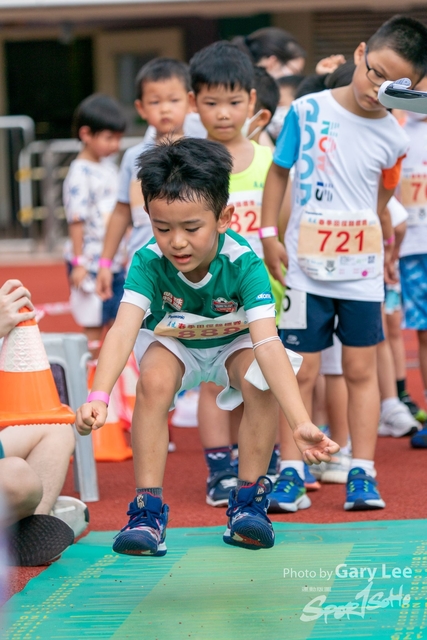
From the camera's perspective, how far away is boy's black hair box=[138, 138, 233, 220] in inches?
121

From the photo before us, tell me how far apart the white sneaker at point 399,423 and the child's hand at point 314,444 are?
2680mm

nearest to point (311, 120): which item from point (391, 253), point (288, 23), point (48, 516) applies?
point (391, 253)

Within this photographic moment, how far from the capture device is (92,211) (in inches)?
258

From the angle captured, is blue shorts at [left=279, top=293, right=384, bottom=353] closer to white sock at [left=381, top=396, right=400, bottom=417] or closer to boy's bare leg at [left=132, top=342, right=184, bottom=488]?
boy's bare leg at [left=132, top=342, right=184, bottom=488]

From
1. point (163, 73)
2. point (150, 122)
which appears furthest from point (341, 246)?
point (163, 73)

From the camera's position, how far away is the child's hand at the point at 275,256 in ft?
13.9

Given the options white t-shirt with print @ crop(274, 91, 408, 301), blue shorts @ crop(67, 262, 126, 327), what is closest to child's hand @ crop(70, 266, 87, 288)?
blue shorts @ crop(67, 262, 126, 327)

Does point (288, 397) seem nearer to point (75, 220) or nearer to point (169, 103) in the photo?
point (169, 103)

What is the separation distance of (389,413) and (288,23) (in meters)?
12.9

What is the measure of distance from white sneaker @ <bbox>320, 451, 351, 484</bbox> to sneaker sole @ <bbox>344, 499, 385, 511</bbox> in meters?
0.53

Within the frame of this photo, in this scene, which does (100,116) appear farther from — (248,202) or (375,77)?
(375,77)

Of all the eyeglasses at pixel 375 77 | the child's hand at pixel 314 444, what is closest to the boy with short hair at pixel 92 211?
the eyeglasses at pixel 375 77

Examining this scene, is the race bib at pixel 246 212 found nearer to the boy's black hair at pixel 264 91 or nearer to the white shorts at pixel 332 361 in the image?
the white shorts at pixel 332 361

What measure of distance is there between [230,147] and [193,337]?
1.46 m
